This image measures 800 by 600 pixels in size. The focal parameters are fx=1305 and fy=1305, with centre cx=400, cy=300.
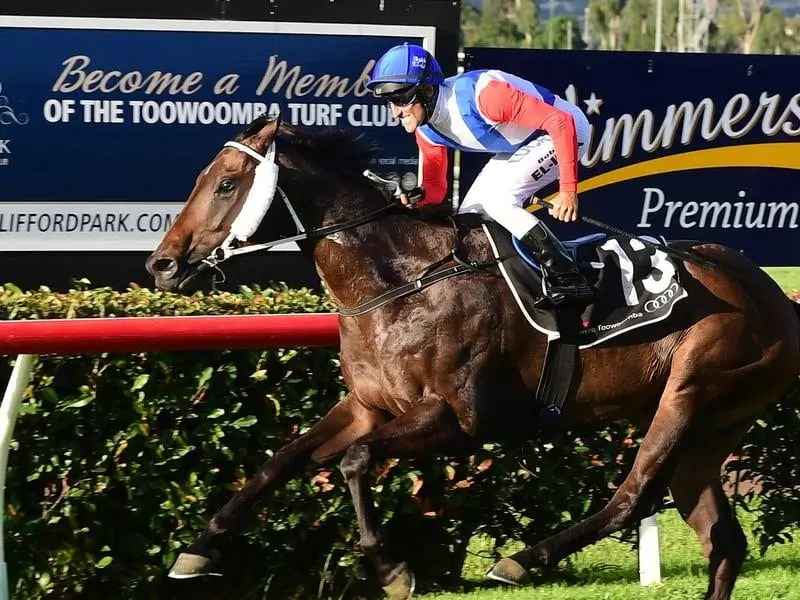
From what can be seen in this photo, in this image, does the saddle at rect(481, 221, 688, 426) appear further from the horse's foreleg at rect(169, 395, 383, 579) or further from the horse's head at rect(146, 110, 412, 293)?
the horse's foreleg at rect(169, 395, 383, 579)

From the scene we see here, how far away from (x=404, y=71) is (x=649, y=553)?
1.99m

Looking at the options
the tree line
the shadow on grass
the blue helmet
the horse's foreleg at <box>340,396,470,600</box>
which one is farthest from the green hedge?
the tree line

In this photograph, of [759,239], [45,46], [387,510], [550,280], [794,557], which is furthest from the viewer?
[759,239]

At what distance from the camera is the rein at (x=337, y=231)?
385 cm

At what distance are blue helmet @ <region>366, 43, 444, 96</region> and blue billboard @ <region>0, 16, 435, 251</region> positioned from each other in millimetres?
2636

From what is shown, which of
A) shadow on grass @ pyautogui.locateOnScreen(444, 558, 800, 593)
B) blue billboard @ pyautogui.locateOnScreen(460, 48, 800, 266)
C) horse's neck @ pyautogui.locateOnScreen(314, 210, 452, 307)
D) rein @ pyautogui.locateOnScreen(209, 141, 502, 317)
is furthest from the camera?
blue billboard @ pyautogui.locateOnScreen(460, 48, 800, 266)

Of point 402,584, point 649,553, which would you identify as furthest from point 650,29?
point 402,584

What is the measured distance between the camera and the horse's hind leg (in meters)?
4.20

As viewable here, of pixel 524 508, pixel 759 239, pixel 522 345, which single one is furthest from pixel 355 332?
pixel 759 239

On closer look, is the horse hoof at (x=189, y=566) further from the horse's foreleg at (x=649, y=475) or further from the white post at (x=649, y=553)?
the white post at (x=649, y=553)

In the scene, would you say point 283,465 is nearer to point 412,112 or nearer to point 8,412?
point 8,412

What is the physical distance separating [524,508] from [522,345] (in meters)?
0.94

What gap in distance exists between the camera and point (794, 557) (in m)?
5.42

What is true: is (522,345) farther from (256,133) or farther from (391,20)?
(391,20)
